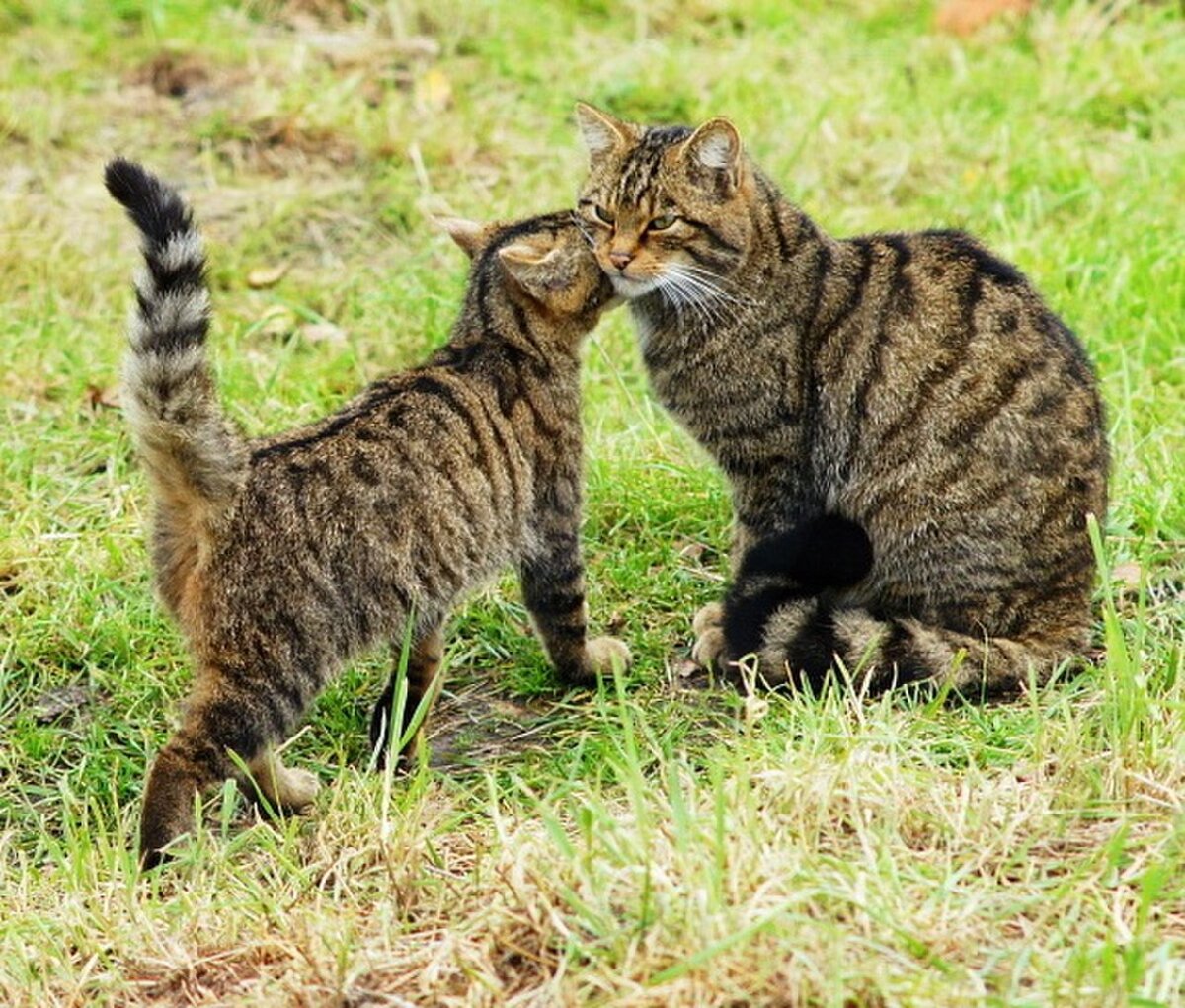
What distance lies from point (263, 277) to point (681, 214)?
2.51 m

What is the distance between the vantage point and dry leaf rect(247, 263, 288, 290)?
6914 mm

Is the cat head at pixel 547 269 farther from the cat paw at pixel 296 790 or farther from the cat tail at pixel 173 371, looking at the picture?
the cat paw at pixel 296 790

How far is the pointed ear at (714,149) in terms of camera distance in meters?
4.88

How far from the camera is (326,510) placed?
13.6ft

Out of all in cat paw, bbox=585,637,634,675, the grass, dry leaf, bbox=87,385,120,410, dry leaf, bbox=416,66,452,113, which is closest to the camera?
the grass

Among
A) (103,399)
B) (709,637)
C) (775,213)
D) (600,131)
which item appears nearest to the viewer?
(709,637)

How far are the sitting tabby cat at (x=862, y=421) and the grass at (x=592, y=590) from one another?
8.4 inches

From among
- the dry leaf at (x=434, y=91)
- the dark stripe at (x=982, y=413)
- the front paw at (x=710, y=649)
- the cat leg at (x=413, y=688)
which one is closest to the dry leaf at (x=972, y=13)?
the dry leaf at (x=434, y=91)

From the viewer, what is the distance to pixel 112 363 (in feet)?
20.6

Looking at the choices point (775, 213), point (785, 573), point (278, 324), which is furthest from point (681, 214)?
point (278, 324)

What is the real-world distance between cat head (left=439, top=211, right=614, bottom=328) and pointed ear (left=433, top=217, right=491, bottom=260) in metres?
0.04

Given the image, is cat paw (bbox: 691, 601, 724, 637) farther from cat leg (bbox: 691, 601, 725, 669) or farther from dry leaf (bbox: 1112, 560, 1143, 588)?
dry leaf (bbox: 1112, 560, 1143, 588)

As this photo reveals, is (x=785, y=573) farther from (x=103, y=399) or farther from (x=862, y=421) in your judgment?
(x=103, y=399)

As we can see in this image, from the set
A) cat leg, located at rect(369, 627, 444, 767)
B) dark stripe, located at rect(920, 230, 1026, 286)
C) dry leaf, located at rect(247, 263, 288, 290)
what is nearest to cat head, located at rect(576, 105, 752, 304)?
dark stripe, located at rect(920, 230, 1026, 286)
